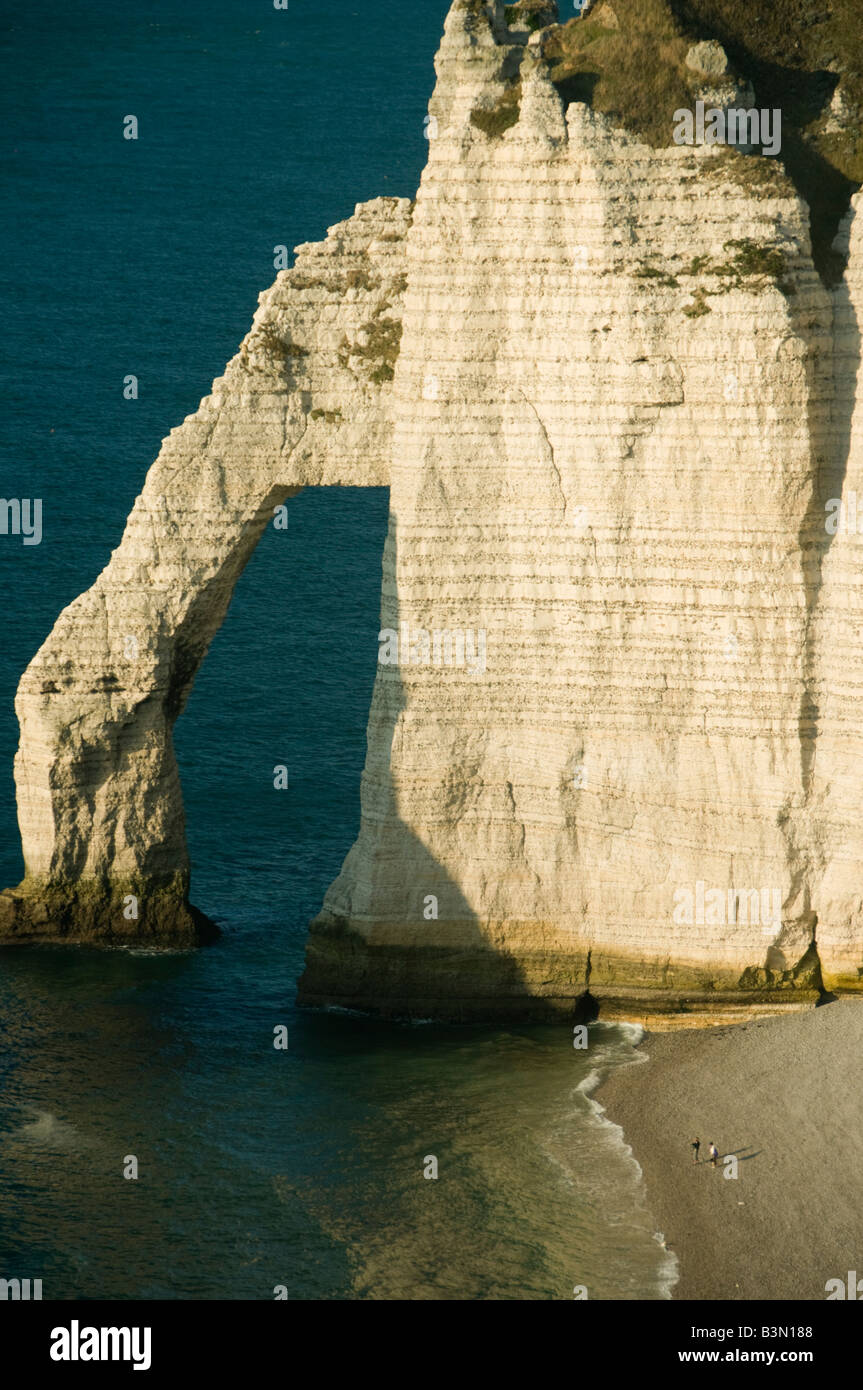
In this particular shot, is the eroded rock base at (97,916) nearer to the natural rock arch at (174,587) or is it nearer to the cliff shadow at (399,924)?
the natural rock arch at (174,587)

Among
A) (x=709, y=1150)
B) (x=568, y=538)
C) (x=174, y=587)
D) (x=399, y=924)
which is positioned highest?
(x=568, y=538)

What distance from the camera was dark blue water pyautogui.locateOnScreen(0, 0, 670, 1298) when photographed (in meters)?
33.0

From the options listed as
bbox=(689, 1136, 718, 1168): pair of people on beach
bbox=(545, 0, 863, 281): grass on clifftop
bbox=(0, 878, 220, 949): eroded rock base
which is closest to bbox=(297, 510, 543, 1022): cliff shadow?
bbox=(0, 878, 220, 949): eroded rock base

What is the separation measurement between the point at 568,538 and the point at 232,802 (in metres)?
15.8

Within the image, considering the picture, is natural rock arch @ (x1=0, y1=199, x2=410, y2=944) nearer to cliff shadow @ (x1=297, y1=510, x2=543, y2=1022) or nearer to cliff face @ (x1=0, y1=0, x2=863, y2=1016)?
cliff face @ (x1=0, y1=0, x2=863, y2=1016)

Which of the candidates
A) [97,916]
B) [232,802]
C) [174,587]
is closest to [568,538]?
[174,587]

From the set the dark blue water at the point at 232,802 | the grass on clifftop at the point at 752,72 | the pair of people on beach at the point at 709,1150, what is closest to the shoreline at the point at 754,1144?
the pair of people on beach at the point at 709,1150

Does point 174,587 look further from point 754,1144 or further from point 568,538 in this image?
point 754,1144

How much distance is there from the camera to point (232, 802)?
5088cm

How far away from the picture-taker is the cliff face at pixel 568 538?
36.4 m

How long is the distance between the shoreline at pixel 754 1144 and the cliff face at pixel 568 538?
1.49 meters

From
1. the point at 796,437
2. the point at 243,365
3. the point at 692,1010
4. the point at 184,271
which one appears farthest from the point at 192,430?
the point at 184,271

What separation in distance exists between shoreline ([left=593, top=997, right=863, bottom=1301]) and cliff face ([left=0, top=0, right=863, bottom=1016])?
1488 millimetres
